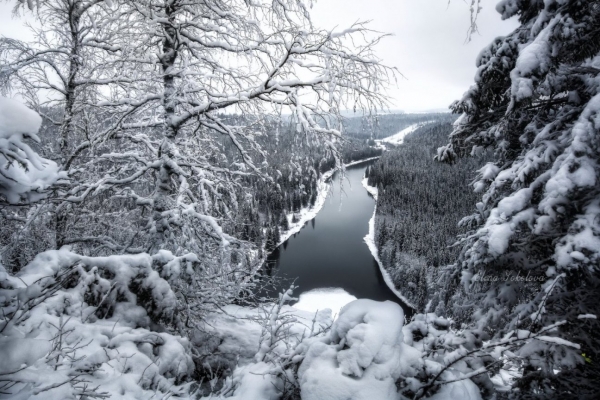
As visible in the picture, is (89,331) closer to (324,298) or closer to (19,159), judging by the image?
(19,159)

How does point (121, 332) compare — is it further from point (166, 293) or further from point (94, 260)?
point (94, 260)

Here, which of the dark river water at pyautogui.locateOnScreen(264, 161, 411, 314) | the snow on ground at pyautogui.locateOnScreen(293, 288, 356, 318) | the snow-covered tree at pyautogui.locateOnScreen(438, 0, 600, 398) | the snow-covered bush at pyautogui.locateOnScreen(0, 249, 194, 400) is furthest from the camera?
the dark river water at pyautogui.locateOnScreen(264, 161, 411, 314)

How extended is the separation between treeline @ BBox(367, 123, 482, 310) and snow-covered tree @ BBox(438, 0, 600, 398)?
24.6 m

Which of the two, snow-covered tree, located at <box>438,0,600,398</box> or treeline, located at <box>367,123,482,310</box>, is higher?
snow-covered tree, located at <box>438,0,600,398</box>

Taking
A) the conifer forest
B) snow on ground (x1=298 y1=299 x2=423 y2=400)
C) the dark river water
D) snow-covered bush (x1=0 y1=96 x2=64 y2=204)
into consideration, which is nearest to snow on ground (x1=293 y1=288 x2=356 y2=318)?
the dark river water

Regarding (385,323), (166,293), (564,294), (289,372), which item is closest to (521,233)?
(564,294)

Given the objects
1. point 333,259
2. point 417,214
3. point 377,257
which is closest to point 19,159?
point 333,259

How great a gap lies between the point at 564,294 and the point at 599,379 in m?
0.85

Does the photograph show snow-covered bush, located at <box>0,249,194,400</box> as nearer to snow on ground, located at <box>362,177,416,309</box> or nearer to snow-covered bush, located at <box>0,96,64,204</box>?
snow-covered bush, located at <box>0,96,64,204</box>

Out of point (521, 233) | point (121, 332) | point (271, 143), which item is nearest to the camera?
point (121, 332)

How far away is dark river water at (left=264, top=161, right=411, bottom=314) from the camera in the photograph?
161ft

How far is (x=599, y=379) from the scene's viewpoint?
296 cm

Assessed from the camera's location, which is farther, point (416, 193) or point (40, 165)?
point (416, 193)

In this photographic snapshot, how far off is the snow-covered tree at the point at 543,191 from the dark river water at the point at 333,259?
3441 centimetres
